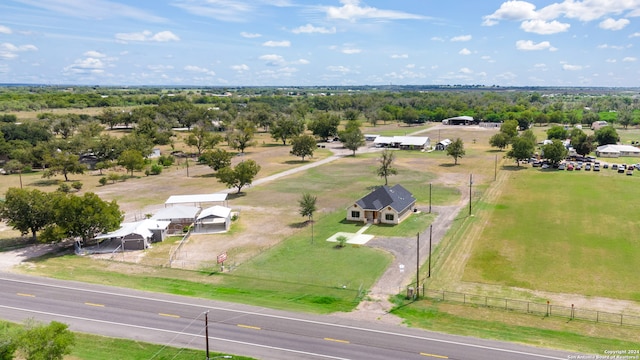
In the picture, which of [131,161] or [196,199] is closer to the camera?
[196,199]

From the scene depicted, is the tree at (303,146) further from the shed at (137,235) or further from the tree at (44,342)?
the tree at (44,342)

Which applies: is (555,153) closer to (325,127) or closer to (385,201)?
(385,201)

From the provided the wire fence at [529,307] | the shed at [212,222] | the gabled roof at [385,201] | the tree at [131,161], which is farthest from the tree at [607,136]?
the tree at [131,161]

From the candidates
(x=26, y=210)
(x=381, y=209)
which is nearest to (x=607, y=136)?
(x=381, y=209)

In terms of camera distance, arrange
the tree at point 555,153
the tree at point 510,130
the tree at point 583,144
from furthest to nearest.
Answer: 1. the tree at point 510,130
2. the tree at point 583,144
3. the tree at point 555,153

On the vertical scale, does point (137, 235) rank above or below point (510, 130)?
below

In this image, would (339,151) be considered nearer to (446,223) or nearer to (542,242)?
(446,223)
